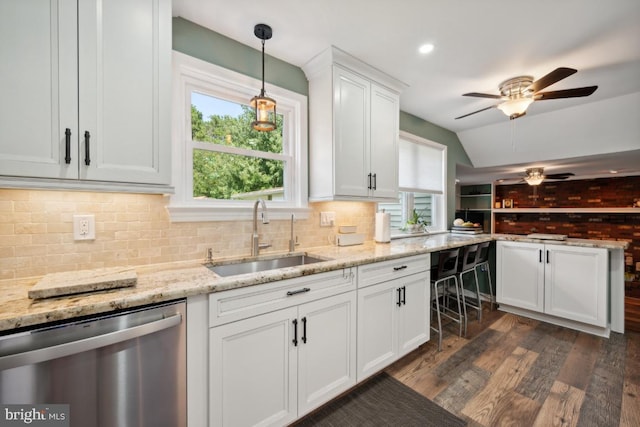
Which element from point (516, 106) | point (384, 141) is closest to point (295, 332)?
point (384, 141)

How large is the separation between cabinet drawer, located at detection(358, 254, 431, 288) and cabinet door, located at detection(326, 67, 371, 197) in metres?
0.65

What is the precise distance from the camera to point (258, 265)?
1.94 meters

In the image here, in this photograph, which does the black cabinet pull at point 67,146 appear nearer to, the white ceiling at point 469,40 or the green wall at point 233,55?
the green wall at point 233,55

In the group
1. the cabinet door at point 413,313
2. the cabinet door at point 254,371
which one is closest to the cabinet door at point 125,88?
the cabinet door at point 254,371

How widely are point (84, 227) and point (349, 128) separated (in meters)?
1.89

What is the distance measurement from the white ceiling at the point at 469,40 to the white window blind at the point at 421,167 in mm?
551

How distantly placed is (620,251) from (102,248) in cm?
437

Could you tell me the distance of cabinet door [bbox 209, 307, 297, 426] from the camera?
126 cm

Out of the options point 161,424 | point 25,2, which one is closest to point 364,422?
point 161,424

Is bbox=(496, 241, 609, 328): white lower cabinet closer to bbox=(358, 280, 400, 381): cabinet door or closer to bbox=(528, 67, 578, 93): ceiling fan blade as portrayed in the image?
bbox=(528, 67, 578, 93): ceiling fan blade

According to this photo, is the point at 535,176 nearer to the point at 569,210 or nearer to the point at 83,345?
the point at 569,210

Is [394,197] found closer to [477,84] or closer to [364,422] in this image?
[477,84]

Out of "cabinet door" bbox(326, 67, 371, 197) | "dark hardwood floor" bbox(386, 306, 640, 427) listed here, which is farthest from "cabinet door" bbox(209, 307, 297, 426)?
"cabinet door" bbox(326, 67, 371, 197)

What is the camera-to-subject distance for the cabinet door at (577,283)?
8.88 ft
